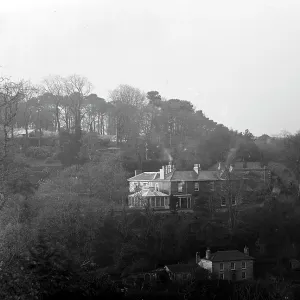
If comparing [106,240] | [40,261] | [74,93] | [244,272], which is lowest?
[244,272]

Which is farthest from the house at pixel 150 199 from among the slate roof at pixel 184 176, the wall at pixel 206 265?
the wall at pixel 206 265

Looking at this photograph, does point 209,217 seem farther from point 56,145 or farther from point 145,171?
point 56,145

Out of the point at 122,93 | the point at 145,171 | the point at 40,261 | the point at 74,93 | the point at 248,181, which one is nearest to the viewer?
the point at 40,261

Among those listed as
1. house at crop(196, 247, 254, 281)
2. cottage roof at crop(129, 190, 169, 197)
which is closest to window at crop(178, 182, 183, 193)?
cottage roof at crop(129, 190, 169, 197)

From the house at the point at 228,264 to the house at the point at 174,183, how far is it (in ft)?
23.3

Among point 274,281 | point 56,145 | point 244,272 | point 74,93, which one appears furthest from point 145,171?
point 274,281

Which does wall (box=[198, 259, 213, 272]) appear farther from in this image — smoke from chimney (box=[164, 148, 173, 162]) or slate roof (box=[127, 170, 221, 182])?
smoke from chimney (box=[164, 148, 173, 162])

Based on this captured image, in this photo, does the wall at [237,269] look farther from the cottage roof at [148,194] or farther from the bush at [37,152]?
the bush at [37,152]

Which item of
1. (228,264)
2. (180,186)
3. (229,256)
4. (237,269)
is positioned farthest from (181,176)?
(237,269)

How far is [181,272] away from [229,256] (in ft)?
14.0

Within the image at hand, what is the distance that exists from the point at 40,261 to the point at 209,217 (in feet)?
72.6

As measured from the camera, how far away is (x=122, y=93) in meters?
50.1

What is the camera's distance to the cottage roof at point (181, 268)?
25.0 meters

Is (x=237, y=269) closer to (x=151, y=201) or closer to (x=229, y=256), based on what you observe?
(x=229, y=256)
